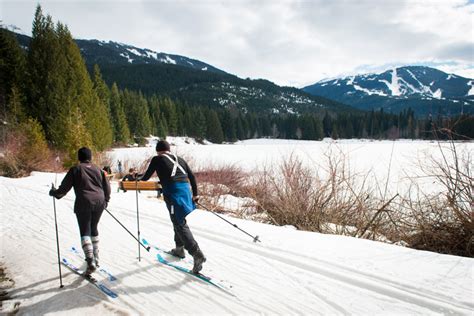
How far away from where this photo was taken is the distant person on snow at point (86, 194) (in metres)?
4.07

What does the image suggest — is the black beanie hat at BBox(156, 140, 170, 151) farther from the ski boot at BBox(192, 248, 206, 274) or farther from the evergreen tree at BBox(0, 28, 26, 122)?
the evergreen tree at BBox(0, 28, 26, 122)

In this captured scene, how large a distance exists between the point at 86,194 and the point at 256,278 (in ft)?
9.09

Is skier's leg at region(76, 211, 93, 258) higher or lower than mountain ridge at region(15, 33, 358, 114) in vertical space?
lower

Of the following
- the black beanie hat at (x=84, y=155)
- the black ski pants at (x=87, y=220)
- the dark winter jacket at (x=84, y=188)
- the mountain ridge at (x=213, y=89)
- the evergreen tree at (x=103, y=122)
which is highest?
the mountain ridge at (x=213, y=89)

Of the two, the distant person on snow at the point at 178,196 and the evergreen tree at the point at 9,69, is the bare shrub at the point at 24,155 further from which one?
the distant person on snow at the point at 178,196

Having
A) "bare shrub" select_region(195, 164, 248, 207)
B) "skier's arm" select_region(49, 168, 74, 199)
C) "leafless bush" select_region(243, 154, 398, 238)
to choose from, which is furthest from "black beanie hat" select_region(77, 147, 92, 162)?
"bare shrub" select_region(195, 164, 248, 207)

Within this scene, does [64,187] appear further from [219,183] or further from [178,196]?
[219,183]

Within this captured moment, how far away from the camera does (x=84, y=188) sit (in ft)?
13.4

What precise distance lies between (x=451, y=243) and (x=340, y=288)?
2.69m

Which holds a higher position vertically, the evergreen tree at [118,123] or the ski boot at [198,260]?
the evergreen tree at [118,123]

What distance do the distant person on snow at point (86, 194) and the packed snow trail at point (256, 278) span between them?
1.82 feet

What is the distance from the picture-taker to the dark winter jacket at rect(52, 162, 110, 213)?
4.05 meters

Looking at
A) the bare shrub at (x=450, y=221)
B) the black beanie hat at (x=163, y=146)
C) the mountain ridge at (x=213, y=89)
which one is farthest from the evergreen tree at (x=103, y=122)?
the mountain ridge at (x=213, y=89)

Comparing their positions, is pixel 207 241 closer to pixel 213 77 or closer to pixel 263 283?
pixel 263 283
